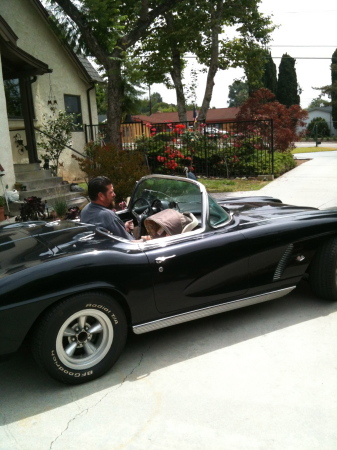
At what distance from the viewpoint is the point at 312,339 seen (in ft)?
11.6

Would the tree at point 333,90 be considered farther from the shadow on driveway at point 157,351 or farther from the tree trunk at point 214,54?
the shadow on driveway at point 157,351

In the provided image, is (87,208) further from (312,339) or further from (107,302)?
(312,339)

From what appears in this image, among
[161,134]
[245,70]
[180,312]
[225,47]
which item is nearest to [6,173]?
[161,134]

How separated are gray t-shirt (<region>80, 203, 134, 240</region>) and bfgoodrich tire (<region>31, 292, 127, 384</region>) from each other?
32.4 inches

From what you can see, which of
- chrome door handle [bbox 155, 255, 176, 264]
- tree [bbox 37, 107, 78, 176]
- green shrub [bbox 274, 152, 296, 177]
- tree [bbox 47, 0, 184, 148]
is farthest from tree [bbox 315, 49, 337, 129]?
chrome door handle [bbox 155, 255, 176, 264]

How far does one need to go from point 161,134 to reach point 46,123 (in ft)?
12.5

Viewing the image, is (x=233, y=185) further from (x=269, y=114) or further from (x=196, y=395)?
(x=196, y=395)

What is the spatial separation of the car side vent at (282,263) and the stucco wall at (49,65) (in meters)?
10.6

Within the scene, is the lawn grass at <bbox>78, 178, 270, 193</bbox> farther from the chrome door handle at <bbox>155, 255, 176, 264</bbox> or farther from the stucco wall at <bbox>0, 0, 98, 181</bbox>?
the chrome door handle at <bbox>155, 255, 176, 264</bbox>

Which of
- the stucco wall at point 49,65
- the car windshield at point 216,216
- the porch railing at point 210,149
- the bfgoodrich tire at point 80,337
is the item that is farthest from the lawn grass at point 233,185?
the bfgoodrich tire at point 80,337

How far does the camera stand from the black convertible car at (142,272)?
2.77 meters

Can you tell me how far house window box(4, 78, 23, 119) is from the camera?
41.7 ft

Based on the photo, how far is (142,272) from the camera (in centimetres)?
311

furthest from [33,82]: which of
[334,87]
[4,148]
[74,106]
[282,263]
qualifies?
[334,87]
